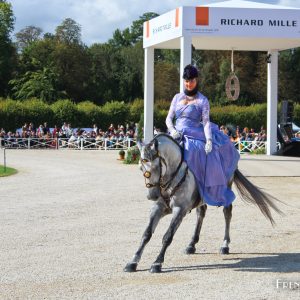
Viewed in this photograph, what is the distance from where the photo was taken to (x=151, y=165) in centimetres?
790

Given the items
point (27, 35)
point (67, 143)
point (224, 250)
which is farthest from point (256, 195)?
point (27, 35)

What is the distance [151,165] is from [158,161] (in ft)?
0.37

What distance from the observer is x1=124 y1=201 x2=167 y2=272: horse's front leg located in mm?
7880

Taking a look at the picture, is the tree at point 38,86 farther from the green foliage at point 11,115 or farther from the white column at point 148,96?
the white column at point 148,96

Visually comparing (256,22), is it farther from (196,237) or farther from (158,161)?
(158,161)

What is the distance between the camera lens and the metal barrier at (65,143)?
1596 inches

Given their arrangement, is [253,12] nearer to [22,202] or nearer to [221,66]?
[22,202]

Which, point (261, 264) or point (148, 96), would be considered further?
point (148, 96)

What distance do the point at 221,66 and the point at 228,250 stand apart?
61.6 m

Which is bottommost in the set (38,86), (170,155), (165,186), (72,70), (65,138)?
(65,138)

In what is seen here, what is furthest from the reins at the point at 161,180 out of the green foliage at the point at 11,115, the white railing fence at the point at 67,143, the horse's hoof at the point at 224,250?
the green foliage at the point at 11,115

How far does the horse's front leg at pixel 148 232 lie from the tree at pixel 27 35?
82.7 metres

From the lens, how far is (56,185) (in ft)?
63.3

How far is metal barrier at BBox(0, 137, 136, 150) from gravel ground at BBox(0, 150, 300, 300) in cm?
2265
